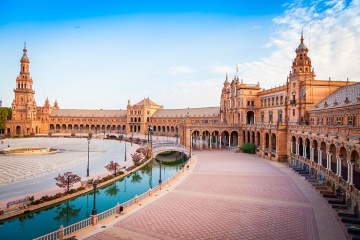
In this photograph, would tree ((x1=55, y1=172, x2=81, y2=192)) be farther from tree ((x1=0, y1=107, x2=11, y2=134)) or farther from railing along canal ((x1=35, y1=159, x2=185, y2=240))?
tree ((x1=0, y1=107, x2=11, y2=134))

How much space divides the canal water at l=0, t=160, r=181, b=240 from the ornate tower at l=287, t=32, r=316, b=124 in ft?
100

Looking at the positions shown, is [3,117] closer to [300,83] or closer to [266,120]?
[266,120]

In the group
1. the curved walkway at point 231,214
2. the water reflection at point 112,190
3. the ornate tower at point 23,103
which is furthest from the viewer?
the ornate tower at point 23,103

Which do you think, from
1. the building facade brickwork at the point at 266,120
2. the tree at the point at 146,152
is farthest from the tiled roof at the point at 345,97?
the tree at the point at 146,152

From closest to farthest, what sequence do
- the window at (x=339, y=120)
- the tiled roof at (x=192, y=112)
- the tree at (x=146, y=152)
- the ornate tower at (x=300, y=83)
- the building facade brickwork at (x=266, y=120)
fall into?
the building facade brickwork at (x=266, y=120) < the window at (x=339, y=120) < the ornate tower at (x=300, y=83) < the tree at (x=146, y=152) < the tiled roof at (x=192, y=112)

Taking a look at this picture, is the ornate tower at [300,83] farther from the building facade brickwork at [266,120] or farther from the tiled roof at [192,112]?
the tiled roof at [192,112]

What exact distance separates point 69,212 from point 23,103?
348ft

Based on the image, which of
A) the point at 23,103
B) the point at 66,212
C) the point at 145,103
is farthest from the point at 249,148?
the point at 23,103

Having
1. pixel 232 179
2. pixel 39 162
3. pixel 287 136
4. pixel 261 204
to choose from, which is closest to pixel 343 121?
pixel 287 136

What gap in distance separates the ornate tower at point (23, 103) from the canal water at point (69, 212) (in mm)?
91552

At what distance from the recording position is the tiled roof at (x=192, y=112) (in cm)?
10562

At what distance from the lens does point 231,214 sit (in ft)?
73.0

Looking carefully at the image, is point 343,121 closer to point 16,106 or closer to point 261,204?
point 261,204

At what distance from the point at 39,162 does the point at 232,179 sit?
123 feet
